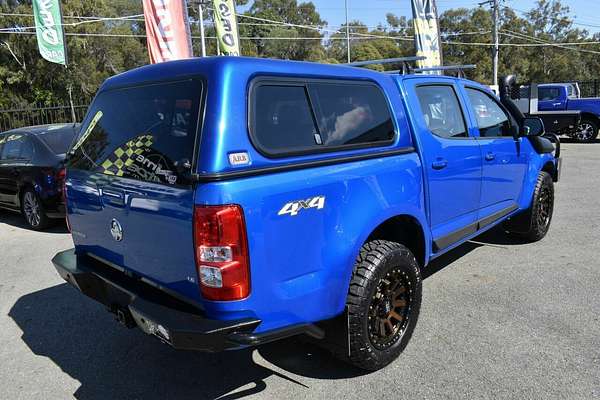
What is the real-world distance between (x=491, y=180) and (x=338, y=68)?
2.19 meters

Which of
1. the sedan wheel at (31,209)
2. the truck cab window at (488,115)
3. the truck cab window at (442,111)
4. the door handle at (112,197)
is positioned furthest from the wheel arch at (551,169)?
the sedan wheel at (31,209)

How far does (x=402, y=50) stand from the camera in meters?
68.8

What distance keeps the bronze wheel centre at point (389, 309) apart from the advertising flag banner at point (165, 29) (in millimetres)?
9918

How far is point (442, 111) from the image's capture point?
4059mm

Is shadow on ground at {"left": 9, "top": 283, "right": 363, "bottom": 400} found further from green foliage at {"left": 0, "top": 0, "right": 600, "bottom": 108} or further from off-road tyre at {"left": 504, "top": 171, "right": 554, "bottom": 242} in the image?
green foliage at {"left": 0, "top": 0, "right": 600, "bottom": 108}

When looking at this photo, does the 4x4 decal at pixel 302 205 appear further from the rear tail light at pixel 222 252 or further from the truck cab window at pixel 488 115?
the truck cab window at pixel 488 115

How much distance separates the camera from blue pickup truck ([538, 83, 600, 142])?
16938 mm

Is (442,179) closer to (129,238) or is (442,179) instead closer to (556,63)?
(129,238)

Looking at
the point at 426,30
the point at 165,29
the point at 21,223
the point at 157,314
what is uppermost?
the point at 426,30

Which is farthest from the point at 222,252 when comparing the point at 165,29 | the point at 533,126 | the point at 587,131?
the point at 587,131

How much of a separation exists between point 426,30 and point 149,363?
48.0 ft

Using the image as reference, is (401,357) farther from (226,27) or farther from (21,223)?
(226,27)

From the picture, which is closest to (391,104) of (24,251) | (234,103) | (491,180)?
(234,103)

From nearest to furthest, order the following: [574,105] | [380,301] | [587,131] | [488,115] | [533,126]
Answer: [380,301], [488,115], [533,126], [587,131], [574,105]
